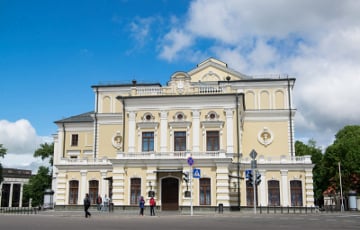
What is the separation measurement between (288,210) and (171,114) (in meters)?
15.4

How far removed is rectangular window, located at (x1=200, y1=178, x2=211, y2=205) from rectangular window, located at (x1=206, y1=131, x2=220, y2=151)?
381cm

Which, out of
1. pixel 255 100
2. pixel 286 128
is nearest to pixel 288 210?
pixel 286 128

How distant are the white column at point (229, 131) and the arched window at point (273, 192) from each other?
656 centimetres

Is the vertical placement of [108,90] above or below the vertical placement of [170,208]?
above

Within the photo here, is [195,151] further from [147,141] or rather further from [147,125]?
[147,125]

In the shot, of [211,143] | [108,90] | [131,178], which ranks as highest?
[108,90]

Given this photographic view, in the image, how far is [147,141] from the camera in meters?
46.4

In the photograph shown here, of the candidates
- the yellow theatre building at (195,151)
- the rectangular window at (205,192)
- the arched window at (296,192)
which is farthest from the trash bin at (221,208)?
the arched window at (296,192)

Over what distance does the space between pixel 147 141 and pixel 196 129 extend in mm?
5436

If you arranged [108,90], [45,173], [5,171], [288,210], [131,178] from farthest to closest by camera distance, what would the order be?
[5,171] < [45,173] < [108,90] < [131,178] < [288,210]

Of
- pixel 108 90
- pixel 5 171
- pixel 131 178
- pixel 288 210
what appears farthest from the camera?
pixel 5 171

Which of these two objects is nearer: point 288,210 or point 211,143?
point 288,210

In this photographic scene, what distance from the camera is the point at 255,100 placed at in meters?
53.9

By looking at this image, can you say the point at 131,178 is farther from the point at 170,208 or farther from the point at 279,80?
the point at 279,80
